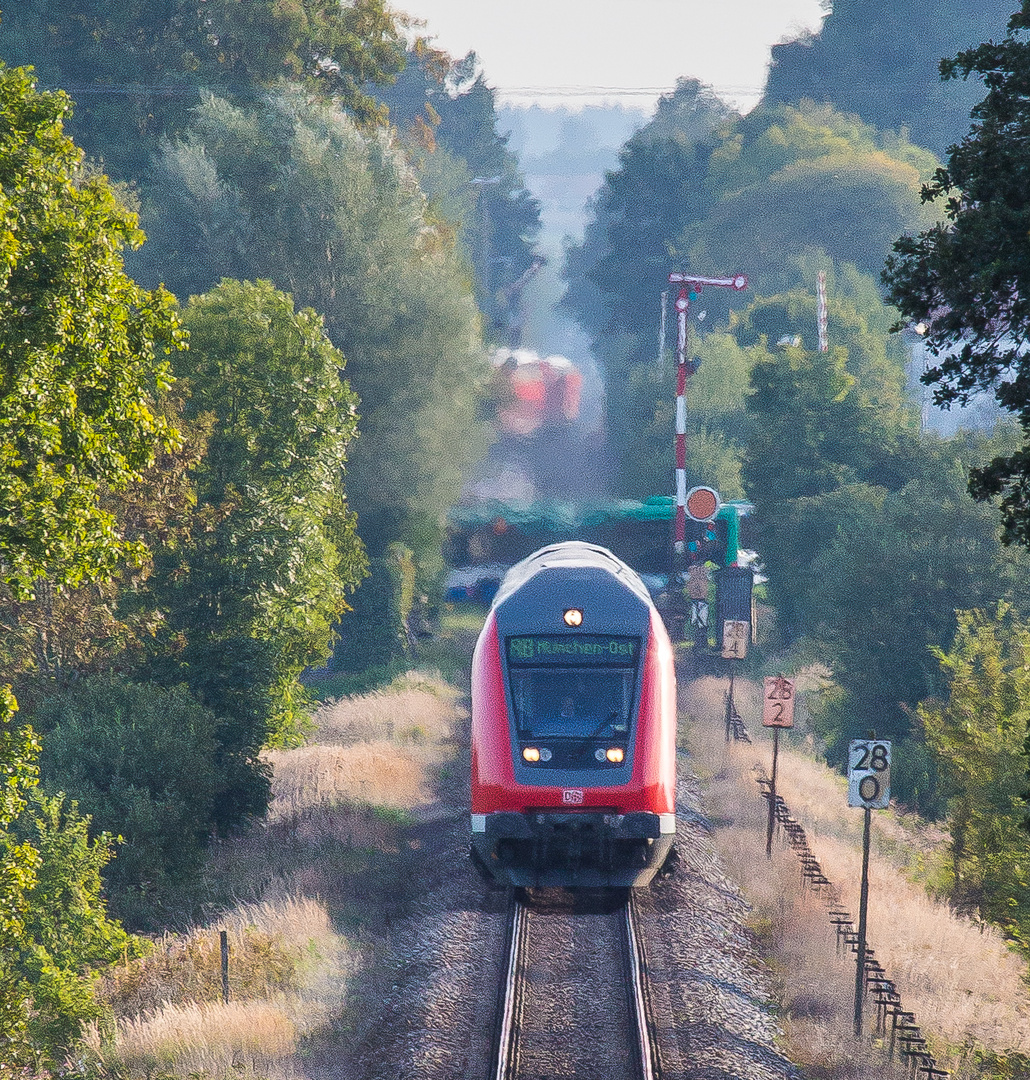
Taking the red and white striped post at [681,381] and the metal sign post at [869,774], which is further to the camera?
the red and white striped post at [681,381]

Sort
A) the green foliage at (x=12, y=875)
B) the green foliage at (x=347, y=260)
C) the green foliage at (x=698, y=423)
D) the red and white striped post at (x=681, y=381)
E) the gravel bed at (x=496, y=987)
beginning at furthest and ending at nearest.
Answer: the green foliage at (x=698, y=423), the green foliage at (x=347, y=260), the red and white striped post at (x=681, y=381), the gravel bed at (x=496, y=987), the green foliage at (x=12, y=875)

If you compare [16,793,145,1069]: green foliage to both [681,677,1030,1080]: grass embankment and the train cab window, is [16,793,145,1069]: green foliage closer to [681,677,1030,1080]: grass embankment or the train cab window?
the train cab window

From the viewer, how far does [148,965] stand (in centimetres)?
1435

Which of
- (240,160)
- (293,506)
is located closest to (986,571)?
(293,506)

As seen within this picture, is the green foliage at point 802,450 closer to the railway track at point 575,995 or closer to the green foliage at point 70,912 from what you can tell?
the railway track at point 575,995

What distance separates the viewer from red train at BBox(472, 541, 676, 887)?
13.3 meters

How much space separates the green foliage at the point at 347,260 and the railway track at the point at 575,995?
2396 centimetres

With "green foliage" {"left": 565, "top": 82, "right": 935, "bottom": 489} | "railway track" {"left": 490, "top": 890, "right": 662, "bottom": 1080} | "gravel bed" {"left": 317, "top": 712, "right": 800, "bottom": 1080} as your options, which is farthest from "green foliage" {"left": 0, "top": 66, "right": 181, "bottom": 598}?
"green foliage" {"left": 565, "top": 82, "right": 935, "bottom": 489}

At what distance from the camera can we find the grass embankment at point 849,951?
11945mm

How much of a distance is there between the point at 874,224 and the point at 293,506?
60.0 meters

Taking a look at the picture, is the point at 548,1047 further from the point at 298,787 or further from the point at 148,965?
the point at 298,787

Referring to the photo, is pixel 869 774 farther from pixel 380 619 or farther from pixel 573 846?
pixel 380 619

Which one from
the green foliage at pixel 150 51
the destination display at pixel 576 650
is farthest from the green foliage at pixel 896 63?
the destination display at pixel 576 650

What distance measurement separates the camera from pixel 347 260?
1474 inches
